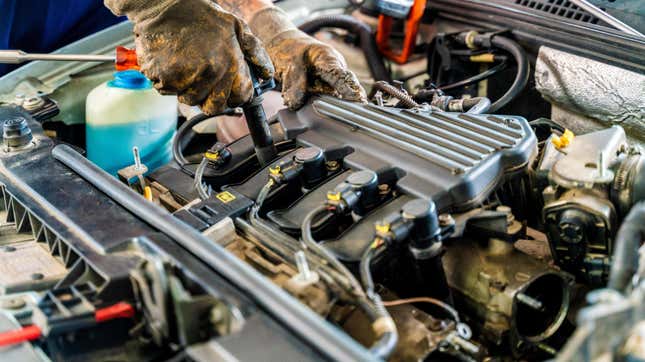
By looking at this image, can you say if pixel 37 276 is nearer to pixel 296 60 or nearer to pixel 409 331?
pixel 409 331

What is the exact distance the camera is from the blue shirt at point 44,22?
262cm

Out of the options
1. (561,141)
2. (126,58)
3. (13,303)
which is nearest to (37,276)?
(13,303)

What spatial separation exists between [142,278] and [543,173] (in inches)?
37.7

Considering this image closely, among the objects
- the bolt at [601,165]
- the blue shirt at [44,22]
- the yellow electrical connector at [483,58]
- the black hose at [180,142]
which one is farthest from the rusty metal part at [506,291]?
the blue shirt at [44,22]

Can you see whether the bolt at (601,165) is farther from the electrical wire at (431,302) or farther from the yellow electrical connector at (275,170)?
the yellow electrical connector at (275,170)

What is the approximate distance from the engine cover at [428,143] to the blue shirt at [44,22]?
1247 millimetres

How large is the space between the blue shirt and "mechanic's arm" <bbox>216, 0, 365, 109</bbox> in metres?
0.73

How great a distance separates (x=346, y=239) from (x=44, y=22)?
5.78 ft

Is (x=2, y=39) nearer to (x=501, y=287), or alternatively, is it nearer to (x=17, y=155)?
(x=17, y=155)

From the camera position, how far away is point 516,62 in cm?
247

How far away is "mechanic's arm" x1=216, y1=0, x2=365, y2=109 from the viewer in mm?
2096

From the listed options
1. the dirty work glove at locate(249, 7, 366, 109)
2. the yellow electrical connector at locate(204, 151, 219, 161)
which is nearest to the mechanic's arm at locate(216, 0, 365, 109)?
the dirty work glove at locate(249, 7, 366, 109)

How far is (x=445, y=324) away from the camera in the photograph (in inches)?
54.5

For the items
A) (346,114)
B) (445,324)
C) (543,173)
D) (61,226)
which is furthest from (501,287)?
(61,226)
